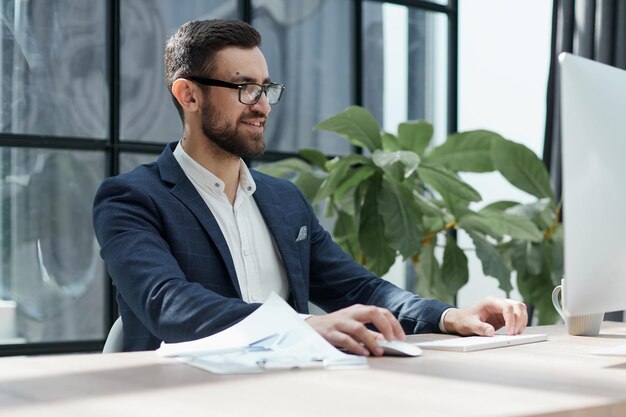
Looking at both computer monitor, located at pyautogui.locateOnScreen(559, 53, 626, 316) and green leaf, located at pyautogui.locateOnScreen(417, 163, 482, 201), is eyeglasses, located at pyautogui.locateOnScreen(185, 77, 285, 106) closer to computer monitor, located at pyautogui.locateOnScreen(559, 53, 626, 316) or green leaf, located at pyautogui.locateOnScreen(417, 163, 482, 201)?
computer monitor, located at pyautogui.locateOnScreen(559, 53, 626, 316)

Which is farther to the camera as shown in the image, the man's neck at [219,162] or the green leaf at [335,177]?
the green leaf at [335,177]

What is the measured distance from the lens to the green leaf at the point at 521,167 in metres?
3.64

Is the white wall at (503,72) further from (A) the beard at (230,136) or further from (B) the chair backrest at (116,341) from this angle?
(B) the chair backrest at (116,341)

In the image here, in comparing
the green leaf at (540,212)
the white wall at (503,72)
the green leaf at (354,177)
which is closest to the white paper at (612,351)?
the green leaf at (354,177)

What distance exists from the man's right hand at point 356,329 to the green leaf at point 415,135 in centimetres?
237

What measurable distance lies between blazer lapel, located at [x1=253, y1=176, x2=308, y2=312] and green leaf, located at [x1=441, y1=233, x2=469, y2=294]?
5.26ft

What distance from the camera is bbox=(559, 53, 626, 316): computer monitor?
4.36 ft

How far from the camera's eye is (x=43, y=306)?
145 inches

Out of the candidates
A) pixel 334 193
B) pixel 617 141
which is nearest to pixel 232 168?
pixel 617 141

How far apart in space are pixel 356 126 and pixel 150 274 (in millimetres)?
1993

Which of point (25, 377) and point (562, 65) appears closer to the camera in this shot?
point (25, 377)

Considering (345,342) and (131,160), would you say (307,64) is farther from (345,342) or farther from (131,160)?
(345,342)

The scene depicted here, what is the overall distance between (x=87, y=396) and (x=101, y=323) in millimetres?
2845

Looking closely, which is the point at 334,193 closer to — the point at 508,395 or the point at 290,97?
the point at 290,97
